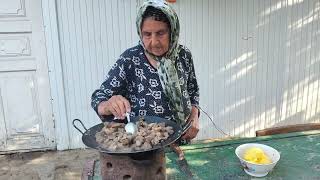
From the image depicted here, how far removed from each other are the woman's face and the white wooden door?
2.40 meters

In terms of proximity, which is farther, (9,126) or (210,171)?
(9,126)

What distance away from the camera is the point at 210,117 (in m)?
4.53

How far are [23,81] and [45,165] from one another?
38.5 inches

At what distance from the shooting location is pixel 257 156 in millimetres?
1968

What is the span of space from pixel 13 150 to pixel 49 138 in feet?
1.46

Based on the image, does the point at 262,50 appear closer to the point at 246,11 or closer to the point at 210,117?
the point at 246,11

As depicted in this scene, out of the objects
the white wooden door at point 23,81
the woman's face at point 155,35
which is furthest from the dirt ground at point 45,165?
the woman's face at point 155,35

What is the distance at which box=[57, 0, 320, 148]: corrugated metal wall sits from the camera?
159 inches

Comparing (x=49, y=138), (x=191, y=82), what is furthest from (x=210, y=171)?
(x=49, y=138)

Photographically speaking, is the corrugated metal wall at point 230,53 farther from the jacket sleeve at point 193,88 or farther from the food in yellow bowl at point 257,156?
the food in yellow bowl at point 257,156

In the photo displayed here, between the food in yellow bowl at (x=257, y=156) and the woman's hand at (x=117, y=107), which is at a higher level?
the woman's hand at (x=117, y=107)

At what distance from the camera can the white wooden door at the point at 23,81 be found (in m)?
3.96

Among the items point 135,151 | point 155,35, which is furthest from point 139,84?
point 135,151

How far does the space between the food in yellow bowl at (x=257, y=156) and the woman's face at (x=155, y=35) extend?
74 centimetres
